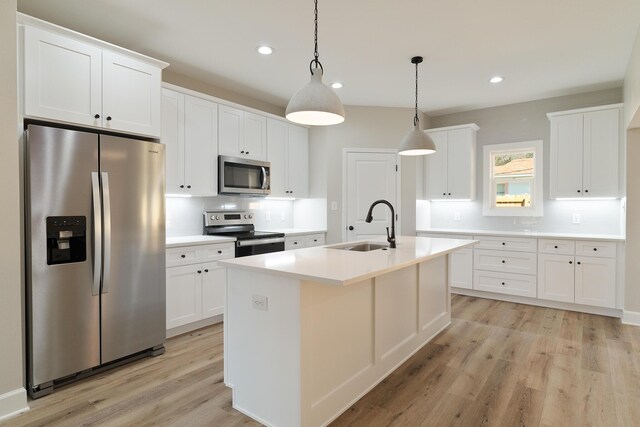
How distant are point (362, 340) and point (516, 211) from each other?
12.3ft

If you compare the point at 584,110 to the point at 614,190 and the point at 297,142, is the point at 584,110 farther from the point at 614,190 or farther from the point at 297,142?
the point at 297,142

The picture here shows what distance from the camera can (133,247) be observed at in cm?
271

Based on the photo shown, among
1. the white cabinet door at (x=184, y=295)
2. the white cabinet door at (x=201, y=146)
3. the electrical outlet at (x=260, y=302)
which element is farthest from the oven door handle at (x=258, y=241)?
the electrical outlet at (x=260, y=302)

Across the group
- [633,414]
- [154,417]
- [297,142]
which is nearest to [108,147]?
[154,417]

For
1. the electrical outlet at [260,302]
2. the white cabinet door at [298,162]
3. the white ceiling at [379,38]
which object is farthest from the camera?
the white cabinet door at [298,162]

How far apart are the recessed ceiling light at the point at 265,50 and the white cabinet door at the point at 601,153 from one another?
3755 mm

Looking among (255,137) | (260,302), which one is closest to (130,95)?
(255,137)

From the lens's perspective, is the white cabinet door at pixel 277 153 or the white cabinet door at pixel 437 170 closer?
the white cabinet door at pixel 277 153

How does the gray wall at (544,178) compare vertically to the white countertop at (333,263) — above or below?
above

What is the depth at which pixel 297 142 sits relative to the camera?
5004mm

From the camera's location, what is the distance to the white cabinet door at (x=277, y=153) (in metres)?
4.58

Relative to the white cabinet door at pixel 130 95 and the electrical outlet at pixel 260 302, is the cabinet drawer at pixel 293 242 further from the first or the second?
the electrical outlet at pixel 260 302

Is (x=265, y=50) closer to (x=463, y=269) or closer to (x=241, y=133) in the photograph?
(x=241, y=133)

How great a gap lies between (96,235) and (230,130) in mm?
2012
